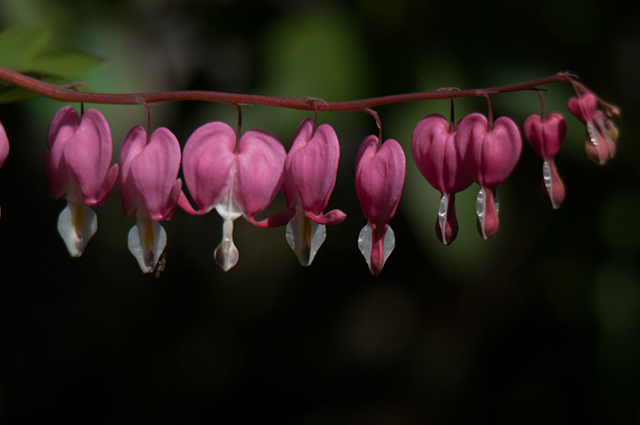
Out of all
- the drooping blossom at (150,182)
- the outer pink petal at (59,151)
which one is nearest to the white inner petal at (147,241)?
the drooping blossom at (150,182)

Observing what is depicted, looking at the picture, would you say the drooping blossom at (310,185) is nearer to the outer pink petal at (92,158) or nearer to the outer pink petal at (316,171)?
the outer pink petal at (316,171)

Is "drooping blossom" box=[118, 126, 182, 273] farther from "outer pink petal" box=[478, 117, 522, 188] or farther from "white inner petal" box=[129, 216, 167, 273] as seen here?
"outer pink petal" box=[478, 117, 522, 188]

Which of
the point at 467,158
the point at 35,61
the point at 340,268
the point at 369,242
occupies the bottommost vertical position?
the point at 340,268

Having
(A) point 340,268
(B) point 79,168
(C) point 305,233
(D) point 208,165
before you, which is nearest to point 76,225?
(B) point 79,168

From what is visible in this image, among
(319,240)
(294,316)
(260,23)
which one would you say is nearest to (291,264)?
(294,316)

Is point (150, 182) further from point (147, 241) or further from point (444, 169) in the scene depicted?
point (444, 169)

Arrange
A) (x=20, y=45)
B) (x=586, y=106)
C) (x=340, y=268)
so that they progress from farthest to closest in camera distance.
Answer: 1. (x=340, y=268)
2. (x=20, y=45)
3. (x=586, y=106)

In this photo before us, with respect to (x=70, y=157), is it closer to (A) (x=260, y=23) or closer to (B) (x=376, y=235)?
(B) (x=376, y=235)
